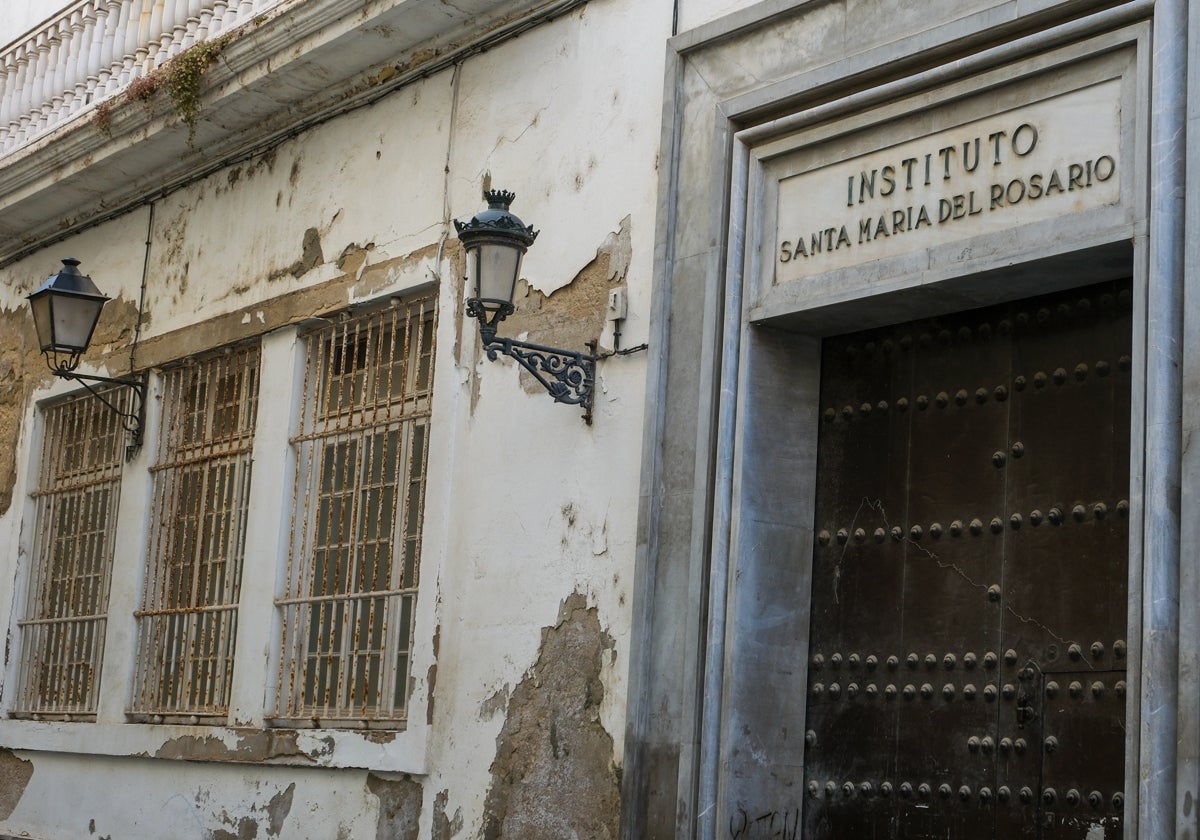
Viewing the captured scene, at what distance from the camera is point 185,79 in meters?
9.49

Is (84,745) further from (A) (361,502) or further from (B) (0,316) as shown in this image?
(B) (0,316)

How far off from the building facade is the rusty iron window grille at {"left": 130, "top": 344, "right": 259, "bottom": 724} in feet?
0.09

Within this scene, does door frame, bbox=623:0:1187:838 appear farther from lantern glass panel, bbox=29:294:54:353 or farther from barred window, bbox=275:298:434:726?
lantern glass panel, bbox=29:294:54:353

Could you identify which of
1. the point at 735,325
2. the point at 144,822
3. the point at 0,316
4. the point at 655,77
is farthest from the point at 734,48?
the point at 0,316

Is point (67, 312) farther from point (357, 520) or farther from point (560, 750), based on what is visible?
point (560, 750)

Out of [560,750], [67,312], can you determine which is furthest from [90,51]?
[560,750]

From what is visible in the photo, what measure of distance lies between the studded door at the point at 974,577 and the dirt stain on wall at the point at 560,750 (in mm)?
857

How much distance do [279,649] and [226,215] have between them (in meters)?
2.62

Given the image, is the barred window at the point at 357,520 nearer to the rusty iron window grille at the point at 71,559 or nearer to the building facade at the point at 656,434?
the building facade at the point at 656,434

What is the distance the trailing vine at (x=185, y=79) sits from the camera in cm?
939

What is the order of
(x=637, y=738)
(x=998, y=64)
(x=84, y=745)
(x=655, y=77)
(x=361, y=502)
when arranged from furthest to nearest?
1. (x=84, y=745)
2. (x=361, y=502)
3. (x=655, y=77)
4. (x=637, y=738)
5. (x=998, y=64)

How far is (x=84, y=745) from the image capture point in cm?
1004

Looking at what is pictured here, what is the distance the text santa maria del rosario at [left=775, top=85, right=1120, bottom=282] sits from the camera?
5.52 metres

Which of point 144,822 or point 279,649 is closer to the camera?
point 279,649
